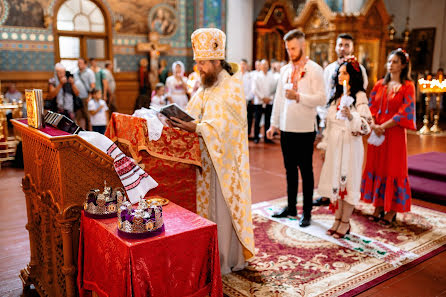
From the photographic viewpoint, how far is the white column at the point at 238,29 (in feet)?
42.1

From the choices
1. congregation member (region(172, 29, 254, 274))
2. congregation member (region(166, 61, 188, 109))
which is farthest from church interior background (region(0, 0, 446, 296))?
congregation member (region(172, 29, 254, 274))

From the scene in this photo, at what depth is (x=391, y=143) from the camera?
407 cm

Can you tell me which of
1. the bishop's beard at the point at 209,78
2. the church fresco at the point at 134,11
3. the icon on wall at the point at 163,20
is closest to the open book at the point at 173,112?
the bishop's beard at the point at 209,78

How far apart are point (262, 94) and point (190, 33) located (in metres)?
5.01

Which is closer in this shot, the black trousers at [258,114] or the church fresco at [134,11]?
the black trousers at [258,114]

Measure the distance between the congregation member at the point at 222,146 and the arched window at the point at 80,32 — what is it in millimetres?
9130

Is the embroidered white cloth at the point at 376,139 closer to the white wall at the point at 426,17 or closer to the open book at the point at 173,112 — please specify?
the open book at the point at 173,112

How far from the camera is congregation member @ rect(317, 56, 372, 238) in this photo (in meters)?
3.48

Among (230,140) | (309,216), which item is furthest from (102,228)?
(309,216)

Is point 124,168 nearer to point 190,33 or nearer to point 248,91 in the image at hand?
point 248,91

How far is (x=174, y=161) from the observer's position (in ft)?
9.06

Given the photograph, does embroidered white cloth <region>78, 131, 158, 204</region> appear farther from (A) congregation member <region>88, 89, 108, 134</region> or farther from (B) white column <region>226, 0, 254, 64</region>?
(B) white column <region>226, 0, 254, 64</region>

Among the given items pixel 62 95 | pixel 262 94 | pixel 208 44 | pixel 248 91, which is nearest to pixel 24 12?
pixel 62 95

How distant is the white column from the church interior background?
30 mm
